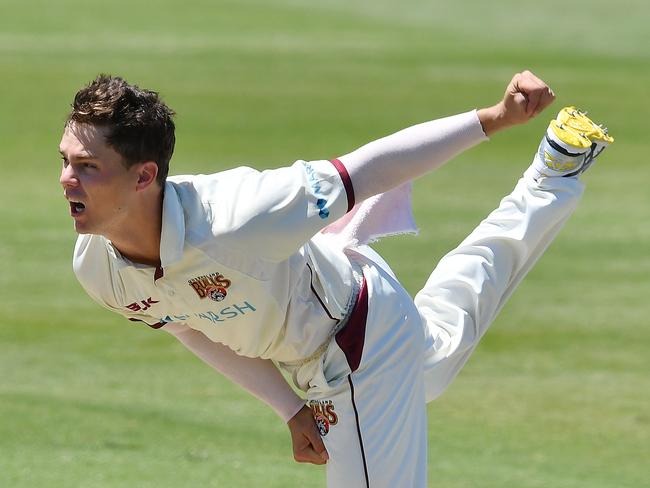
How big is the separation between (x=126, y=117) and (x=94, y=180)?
200 millimetres

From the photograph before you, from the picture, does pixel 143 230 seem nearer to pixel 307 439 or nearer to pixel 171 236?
pixel 171 236

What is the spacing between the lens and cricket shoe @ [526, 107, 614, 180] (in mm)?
4656

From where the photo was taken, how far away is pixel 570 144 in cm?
464

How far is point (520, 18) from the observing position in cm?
1875

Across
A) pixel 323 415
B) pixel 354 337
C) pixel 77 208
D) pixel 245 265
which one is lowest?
pixel 323 415

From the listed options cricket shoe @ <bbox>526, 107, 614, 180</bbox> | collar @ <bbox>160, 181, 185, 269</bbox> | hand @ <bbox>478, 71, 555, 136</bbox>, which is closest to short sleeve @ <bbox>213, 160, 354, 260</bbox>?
collar @ <bbox>160, 181, 185, 269</bbox>

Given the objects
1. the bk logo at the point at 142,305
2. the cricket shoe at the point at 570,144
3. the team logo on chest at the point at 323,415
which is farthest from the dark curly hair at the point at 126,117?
the cricket shoe at the point at 570,144

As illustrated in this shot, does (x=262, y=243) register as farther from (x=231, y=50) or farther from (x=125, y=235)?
(x=231, y=50)

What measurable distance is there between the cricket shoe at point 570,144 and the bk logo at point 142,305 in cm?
160

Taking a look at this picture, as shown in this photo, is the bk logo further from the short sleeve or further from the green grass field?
the green grass field

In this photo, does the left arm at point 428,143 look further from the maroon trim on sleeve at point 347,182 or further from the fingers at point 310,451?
the fingers at point 310,451

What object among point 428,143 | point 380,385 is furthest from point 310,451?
point 428,143

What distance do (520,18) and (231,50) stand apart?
472 centimetres

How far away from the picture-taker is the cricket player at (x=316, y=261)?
12.1 feet
